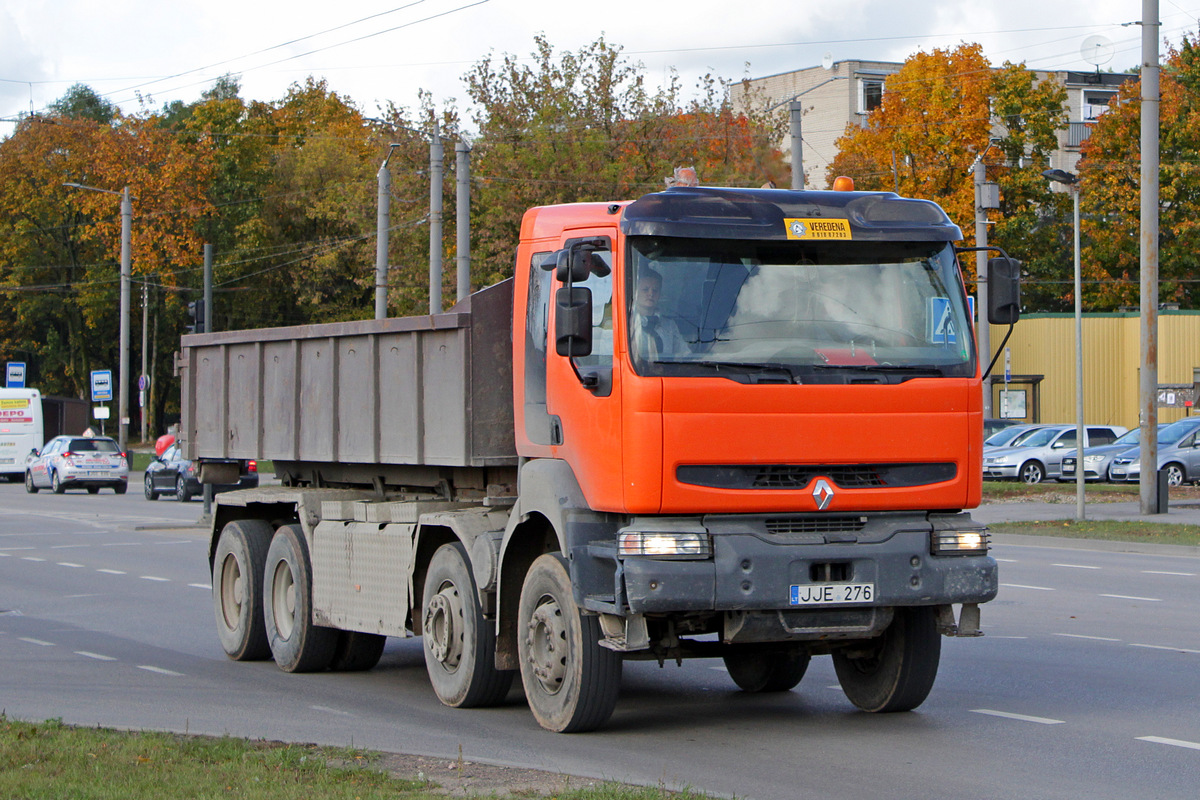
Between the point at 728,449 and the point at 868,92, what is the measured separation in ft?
248

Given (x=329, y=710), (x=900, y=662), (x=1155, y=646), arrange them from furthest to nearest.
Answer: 1. (x=1155, y=646)
2. (x=329, y=710)
3. (x=900, y=662)

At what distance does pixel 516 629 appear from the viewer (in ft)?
30.7

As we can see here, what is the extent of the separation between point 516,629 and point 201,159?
62.2 m

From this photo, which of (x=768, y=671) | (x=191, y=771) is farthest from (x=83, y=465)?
(x=191, y=771)

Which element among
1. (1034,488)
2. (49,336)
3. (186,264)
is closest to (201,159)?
(186,264)

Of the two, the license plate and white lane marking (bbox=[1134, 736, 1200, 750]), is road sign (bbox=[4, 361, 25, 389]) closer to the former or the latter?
the license plate

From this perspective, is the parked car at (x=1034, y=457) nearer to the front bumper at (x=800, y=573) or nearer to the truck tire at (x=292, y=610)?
the truck tire at (x=292, y=610)

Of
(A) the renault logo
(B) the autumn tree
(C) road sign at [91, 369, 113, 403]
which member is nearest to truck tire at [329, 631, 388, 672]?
(A) the renault logo

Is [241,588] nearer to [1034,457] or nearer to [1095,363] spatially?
[1034,457]

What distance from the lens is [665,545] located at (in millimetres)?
8078

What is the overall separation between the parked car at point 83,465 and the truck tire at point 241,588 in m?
32.2

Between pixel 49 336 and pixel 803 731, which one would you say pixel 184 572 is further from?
pixel 49 336

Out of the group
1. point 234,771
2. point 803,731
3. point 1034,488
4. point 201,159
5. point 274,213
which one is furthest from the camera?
point 274,213

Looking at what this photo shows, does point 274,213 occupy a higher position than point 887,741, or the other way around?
point 274,213
